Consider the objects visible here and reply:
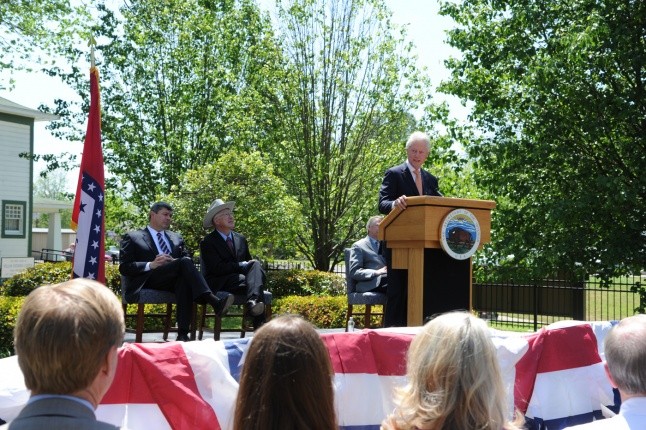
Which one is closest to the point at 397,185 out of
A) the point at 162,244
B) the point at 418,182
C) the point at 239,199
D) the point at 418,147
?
the point at 418,182

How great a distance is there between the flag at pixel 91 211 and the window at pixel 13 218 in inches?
915

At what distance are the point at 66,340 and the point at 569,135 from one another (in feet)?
38.5

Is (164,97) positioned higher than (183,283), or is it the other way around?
(164,97)

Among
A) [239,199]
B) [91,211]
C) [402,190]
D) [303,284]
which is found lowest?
[303,284]

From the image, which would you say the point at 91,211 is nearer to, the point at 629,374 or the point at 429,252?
the point at 429,252

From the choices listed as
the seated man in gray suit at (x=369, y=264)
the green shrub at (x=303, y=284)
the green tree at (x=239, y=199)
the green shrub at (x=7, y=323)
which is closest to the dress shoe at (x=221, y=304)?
the seated man in gray suit at (x=369, y=264)

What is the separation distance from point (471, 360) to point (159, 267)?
5.51m

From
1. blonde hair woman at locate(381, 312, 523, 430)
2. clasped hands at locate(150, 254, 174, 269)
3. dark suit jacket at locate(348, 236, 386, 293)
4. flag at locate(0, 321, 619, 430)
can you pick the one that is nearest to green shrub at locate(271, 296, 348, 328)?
dark suit jacket at locate(348, 236, 386, 293)

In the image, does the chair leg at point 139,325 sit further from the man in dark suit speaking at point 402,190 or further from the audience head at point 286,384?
the audience head at point 286,384

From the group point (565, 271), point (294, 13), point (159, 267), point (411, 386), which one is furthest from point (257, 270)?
point (294, 13)

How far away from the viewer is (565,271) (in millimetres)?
12383

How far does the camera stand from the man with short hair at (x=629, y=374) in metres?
2.54

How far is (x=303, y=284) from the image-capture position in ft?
49.6

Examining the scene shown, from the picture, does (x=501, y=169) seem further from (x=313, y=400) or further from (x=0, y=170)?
(x=0, y=170)
